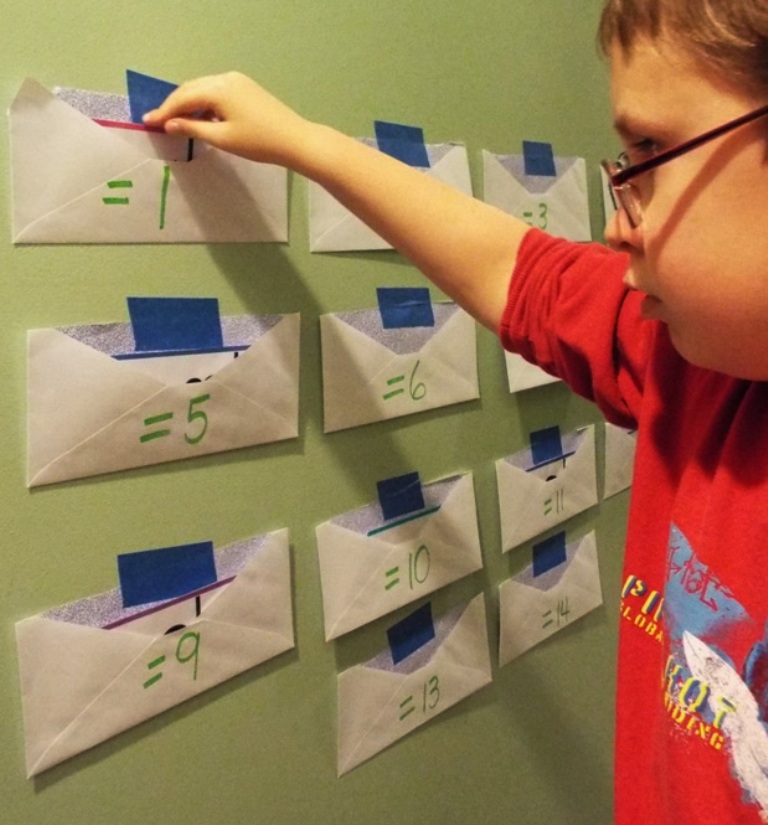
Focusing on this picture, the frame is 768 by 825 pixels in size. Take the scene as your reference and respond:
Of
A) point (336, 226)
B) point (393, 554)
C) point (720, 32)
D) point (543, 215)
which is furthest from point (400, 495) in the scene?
point (720, 32)

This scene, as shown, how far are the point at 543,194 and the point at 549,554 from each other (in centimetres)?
43

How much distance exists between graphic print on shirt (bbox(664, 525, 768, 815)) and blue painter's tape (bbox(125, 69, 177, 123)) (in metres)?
0.45

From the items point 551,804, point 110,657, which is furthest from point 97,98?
point 551,804

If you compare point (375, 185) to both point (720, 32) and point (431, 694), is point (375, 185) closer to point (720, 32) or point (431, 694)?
point (720, 32)

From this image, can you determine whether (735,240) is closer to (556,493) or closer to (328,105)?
(328,105)

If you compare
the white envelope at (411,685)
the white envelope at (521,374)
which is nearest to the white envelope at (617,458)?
the white envelope at (521,374)

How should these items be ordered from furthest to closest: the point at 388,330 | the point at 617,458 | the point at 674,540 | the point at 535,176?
the point at 617,458 < the point at 535,176 < the point at 388,330 < the point at 674,540

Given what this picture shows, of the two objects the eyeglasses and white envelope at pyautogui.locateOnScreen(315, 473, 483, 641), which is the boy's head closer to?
the eyeglasses

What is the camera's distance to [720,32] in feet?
1.15

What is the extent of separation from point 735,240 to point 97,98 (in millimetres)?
405

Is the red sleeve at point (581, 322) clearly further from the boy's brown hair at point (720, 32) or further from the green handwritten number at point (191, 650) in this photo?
the green handwritten number at point (191, 650)

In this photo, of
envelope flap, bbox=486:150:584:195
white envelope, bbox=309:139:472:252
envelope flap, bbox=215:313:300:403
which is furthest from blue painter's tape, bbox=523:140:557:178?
envelope flap, bbox=215:313:300:403

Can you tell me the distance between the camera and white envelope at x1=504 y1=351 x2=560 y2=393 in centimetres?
80

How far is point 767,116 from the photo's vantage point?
0.35 m
